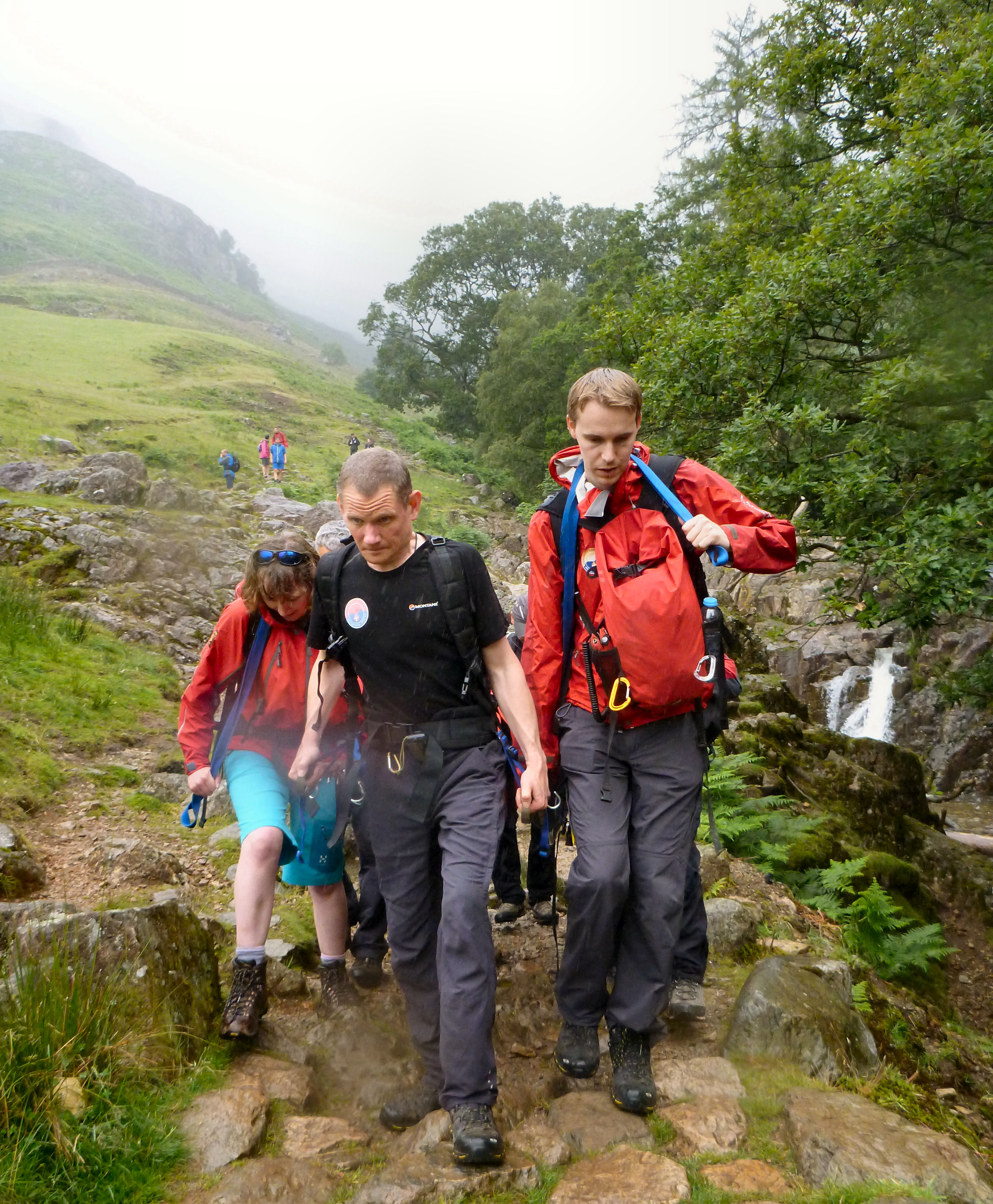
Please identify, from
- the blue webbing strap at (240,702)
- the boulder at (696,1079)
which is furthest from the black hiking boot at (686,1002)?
the blue webbing strap at (240,702)

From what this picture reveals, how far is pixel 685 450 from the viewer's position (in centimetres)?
1063

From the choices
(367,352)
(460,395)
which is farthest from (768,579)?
(367,352)

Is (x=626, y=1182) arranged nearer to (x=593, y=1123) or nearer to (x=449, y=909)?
(x=593, y=1123)

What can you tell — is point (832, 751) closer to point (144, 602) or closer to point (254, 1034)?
point (254, 1034)

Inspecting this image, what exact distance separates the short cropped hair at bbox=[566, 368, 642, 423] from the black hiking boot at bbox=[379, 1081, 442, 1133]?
270cm

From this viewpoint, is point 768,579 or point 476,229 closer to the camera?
point 768,579

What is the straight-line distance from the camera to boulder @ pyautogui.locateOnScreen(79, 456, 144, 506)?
15680 mm

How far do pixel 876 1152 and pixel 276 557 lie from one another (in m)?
3.16

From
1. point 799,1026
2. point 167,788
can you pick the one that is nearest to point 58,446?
point 167,788

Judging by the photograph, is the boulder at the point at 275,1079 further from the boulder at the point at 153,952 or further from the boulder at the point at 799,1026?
the boulder at the point at 799,1026

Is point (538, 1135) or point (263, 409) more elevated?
point (263, 409)

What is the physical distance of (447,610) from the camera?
318 cm

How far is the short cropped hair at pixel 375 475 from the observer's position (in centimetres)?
312

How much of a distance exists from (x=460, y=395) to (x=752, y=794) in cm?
3785
